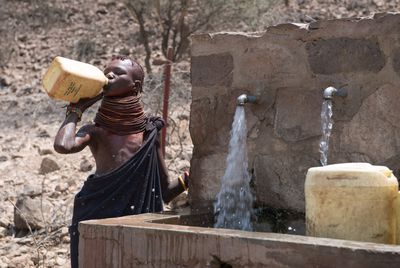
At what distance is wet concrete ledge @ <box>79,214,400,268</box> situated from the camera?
7.16 feet

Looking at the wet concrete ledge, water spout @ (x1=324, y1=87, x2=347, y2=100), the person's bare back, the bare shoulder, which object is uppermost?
water spout @ (x1=324, y1=87, x2=347, y2=100)

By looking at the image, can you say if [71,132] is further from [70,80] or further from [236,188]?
[236,188]

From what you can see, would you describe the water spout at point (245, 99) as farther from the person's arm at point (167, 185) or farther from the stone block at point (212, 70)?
the person's arm at point (167, 185)

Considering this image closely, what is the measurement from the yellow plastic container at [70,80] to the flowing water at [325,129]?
993 millimetres

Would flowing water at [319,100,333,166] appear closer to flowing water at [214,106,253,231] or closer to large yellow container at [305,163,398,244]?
flowing water at [214,106,253,231]

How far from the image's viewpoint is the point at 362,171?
249 cm

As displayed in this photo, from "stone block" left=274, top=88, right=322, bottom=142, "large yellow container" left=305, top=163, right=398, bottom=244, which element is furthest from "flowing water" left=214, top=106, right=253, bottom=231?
"large yellow container" left=305, top=163, right=398, bottom=244

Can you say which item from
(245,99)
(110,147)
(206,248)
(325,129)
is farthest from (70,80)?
(206,248)

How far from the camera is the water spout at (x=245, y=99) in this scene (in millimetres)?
3354

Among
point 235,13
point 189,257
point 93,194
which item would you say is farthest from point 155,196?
point 235,13

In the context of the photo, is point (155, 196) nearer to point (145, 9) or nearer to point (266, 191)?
point (266, 191)

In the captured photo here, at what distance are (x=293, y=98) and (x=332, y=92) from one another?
→ 25cm

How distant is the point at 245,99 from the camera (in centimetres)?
337

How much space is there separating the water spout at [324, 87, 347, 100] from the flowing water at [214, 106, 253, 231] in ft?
1.41
